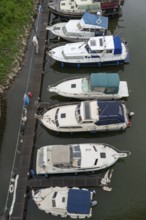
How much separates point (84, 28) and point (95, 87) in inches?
481

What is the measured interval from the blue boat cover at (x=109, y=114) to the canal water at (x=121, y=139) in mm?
2115

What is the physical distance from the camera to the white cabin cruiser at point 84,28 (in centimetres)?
4766

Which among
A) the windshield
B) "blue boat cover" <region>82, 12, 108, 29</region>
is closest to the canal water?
the windshield

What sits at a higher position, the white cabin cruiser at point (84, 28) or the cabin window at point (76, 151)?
the white cabin cruiser at point (84, 28)

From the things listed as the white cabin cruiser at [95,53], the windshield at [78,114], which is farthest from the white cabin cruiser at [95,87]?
the white cabin cruiser at [95,53]

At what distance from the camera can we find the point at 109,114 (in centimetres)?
3691

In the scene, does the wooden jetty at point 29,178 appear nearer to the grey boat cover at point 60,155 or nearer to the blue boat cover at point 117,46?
the grey boat cover at point 60,155

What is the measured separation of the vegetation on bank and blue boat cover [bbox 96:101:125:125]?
14934 mm

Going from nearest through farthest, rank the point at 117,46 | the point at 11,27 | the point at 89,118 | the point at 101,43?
the point at 89,118, the point at 117,46, the point at 101,43, the point at 11,27

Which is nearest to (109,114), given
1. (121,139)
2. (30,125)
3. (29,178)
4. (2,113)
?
(121,139)

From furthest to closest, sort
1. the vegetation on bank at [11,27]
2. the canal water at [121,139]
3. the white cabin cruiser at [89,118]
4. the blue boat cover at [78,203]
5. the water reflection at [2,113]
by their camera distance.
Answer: the vegetation on bank at [11,27] → the water reflection at [2,113] → the white cabin cruiser at [89,118] → the canal water at [121,139] → the blue boat cover at [78,203]

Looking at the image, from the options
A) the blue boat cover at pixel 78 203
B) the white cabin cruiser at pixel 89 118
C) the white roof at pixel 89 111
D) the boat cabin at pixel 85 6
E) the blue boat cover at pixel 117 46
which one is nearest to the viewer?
the blue boat cover at pixel 78 203

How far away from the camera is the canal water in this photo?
32688mm

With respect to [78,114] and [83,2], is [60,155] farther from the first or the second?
[83,2]
